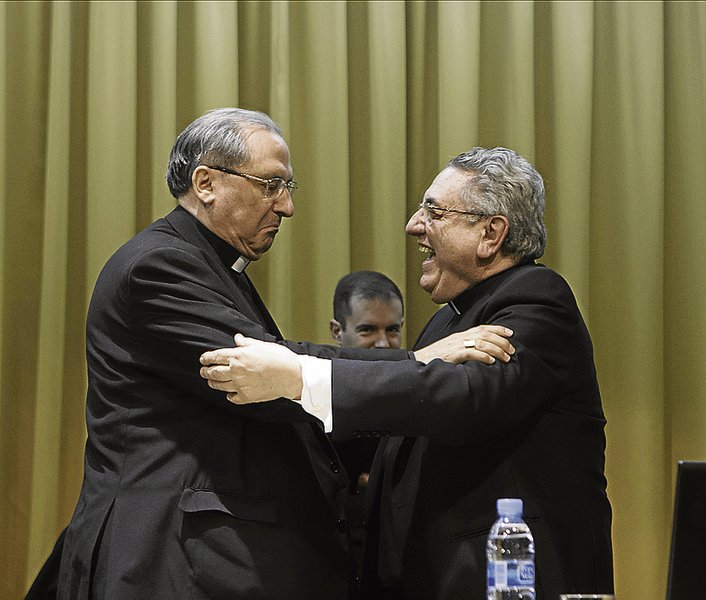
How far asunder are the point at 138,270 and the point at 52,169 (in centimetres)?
174

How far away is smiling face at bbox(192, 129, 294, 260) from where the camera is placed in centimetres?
263

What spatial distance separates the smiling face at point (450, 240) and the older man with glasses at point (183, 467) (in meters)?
0.55

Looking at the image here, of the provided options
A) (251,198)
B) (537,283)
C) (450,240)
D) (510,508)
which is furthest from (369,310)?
(510,508)

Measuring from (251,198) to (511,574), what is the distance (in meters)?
1.15

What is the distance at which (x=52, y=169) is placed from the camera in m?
3.90

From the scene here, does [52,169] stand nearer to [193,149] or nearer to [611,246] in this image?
[193,149]

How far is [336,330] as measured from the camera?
392cm

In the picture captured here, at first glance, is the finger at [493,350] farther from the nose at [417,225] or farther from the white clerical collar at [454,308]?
the nose at [417,225]

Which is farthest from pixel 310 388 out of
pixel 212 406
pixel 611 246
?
pixel 611 246

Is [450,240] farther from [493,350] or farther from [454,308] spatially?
[493,350]

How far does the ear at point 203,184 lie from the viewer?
8.64ft

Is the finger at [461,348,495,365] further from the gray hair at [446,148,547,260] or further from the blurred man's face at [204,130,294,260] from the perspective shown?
the blurred man's face at [204,130,294,260]

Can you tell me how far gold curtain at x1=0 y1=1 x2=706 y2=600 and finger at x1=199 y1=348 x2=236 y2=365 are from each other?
1.70 m

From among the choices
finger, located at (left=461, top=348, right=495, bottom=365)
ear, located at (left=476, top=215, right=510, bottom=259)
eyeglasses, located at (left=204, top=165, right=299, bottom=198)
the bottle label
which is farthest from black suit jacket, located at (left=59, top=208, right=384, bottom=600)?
ear, located at (left=476, top=215, right=510, bottom=259)
